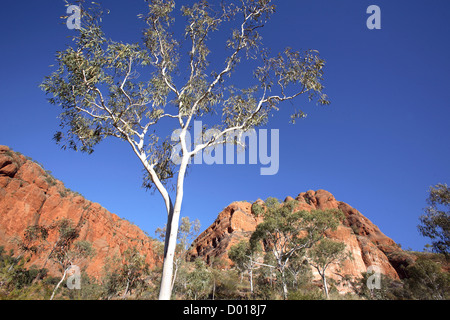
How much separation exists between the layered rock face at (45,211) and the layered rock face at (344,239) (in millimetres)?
19859

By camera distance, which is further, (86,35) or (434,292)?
(434,292)

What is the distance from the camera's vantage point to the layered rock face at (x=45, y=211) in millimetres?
43062

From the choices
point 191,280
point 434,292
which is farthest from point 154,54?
point 434,292

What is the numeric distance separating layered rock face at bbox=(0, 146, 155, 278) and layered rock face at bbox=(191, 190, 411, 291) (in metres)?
19.9

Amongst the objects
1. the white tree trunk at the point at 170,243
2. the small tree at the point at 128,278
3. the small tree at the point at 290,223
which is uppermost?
the small tree at the point at 290,223

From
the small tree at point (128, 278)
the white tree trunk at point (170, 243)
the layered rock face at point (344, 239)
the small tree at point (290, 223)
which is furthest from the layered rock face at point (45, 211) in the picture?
the white tree trunk at point (170, 243)

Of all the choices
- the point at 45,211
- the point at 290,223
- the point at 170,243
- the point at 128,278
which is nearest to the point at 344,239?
the point at 290,223

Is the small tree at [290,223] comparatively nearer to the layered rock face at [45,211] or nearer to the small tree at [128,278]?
the small tree at [128,278]

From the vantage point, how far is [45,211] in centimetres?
4947

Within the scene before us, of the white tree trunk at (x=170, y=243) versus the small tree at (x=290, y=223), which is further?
the small tree at (x=290, y=223)
